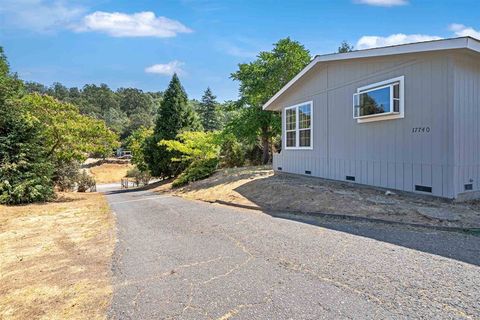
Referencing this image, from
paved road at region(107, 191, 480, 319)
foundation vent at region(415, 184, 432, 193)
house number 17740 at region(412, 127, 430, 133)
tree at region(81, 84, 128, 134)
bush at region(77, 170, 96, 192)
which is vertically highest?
tree at region(81, 84, 128, 134)

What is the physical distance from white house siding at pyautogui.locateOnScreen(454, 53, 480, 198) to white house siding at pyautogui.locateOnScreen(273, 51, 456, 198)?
0.17 metres

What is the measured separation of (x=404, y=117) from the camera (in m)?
7.19

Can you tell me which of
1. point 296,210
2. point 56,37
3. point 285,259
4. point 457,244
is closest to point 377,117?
point 296,210

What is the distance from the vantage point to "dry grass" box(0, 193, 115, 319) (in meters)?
2.89

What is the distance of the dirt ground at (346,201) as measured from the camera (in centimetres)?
552

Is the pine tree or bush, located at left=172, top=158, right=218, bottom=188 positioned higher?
the pine tree

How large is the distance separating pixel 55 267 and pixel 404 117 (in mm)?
7589

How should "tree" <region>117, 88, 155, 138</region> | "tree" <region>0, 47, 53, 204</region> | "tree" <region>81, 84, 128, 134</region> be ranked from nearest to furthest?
"tree" <region>0, 47, 53, 204</region> < "tree" <region>81, 84, 128, 134</region> < "tree" <region>117, 88, 155, 138</region>

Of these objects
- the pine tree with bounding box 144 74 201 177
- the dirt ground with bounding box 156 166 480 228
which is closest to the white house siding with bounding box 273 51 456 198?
the dirt ground with bounding box 156 166 480 228

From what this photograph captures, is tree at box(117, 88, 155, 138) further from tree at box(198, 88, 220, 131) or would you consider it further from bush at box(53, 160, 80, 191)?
bush at box(53, 160, 80, 191)

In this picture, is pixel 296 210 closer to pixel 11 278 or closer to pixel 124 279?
pixel 124 279

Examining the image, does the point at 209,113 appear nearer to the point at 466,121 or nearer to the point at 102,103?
the point at 466,121

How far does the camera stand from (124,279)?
11.5 feet

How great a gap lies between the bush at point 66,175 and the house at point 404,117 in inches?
541
